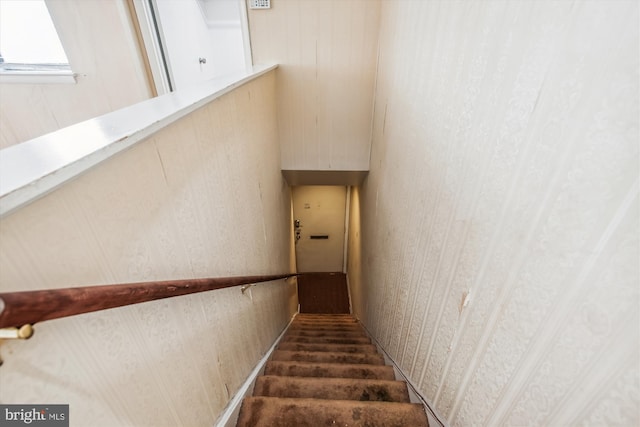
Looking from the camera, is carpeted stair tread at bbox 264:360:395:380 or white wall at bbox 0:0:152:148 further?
white wall at bbox 0:0:152:148

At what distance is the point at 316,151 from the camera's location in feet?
10.2

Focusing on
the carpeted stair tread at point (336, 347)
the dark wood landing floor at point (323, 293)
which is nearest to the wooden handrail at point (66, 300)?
→ the carpeted stair tread at point (336, 347)

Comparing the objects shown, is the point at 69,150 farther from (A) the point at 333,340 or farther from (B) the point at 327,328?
(B) the point at 327,328

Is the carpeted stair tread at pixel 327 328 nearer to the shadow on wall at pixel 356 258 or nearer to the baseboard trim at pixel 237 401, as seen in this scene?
the shadow on wall at pixel 356 258

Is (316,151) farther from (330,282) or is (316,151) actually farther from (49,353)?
(330,282)

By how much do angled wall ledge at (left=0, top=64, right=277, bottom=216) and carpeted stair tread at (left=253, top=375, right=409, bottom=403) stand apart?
1.53 meters

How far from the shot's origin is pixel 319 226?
18.7 ft

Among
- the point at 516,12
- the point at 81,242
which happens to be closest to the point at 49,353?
the point at 81,242

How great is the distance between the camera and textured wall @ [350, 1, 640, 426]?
473 mm

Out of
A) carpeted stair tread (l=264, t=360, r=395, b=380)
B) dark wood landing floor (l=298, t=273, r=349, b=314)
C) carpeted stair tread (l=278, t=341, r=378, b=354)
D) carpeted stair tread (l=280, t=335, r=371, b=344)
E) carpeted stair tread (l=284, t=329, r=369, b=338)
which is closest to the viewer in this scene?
carpeted stair tread (l=264, t=360, r=395, b=380)

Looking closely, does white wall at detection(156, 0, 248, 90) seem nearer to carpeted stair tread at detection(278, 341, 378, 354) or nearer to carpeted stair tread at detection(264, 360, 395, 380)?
carpeted stair tread at detection(264, 360, 395, 380)

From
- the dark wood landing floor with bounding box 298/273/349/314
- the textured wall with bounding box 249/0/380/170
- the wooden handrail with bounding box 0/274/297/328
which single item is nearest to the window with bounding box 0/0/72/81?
the textured wall with bounding box 249/0/380/170
